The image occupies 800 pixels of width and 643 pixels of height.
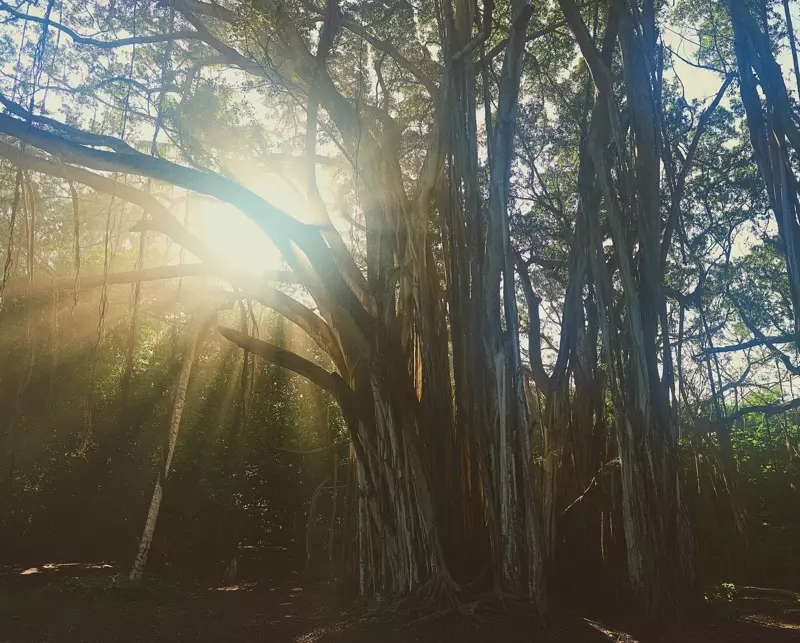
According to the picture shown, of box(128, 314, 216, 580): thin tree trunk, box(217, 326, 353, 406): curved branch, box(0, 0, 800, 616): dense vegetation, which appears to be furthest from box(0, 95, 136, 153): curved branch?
box(128, 314, 216, 580): thin tree trunk

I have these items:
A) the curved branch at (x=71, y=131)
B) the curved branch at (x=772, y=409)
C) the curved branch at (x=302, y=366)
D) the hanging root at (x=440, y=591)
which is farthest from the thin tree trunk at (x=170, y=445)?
the curved branch at (x=772, y=409)

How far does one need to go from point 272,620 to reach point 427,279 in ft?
8.73

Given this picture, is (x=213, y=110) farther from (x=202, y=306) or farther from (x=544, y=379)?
(x=544, y=379)

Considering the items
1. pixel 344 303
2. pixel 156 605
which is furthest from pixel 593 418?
pixel 156 605

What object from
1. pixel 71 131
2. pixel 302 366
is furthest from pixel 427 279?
pixel 71 131

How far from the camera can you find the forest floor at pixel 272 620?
124 inches

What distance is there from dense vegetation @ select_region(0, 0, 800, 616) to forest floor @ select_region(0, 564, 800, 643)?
19 cm

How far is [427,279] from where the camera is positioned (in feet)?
13.4

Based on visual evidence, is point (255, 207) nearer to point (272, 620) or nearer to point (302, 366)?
point (302, 366)

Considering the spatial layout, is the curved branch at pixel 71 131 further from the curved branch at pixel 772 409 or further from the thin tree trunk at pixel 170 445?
the curved branch at pixel 772 409

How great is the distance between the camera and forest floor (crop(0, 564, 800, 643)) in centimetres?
315

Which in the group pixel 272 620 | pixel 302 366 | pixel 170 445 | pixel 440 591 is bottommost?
pixel 272 620

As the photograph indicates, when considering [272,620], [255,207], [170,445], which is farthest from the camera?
[170,445]

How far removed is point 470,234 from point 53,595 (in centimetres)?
492
